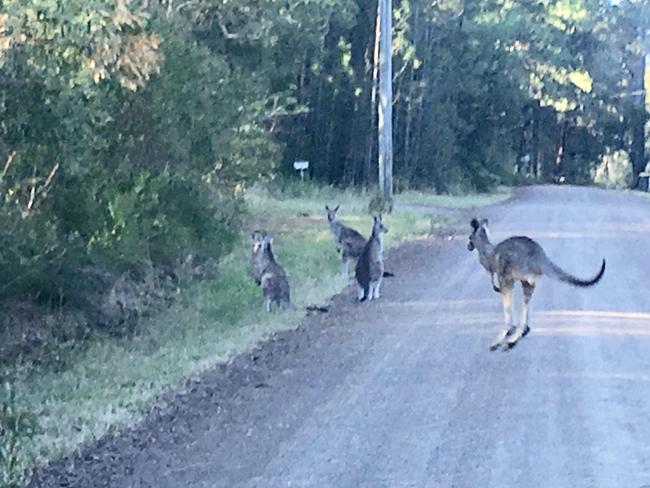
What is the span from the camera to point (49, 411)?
1123cm

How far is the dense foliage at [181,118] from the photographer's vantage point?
1327 cm

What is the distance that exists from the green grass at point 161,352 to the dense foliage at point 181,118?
629 millimetres

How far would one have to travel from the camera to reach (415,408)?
11.0 meters

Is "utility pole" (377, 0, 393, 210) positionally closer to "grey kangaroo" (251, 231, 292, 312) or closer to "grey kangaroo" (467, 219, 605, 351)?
"grey kangaroo" (251, 231, 292, 312)

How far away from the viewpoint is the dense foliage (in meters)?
13.3

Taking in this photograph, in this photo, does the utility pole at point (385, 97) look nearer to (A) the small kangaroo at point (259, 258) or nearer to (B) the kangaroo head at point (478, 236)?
(A) the small kangaroo at point (259, 258)

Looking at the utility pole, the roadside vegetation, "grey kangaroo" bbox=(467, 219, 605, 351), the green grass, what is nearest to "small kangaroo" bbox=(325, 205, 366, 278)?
the green grass

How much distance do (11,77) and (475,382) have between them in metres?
5.35

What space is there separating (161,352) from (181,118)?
17.9 feet

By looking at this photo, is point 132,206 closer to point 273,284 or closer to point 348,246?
point 273,284

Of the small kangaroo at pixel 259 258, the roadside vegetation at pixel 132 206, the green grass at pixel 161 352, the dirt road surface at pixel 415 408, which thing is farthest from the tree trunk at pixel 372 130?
the dirt road surface at pixel 415 408

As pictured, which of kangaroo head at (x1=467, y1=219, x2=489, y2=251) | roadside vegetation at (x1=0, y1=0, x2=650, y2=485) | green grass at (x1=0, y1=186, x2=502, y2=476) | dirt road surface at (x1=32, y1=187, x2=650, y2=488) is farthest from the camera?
kangaroo head at (x1=467, y1=219, x2=489, y2=251)

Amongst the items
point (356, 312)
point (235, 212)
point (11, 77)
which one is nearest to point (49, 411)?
point (11, 77)

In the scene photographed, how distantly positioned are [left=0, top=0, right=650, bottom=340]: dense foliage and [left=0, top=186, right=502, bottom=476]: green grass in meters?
0.63
